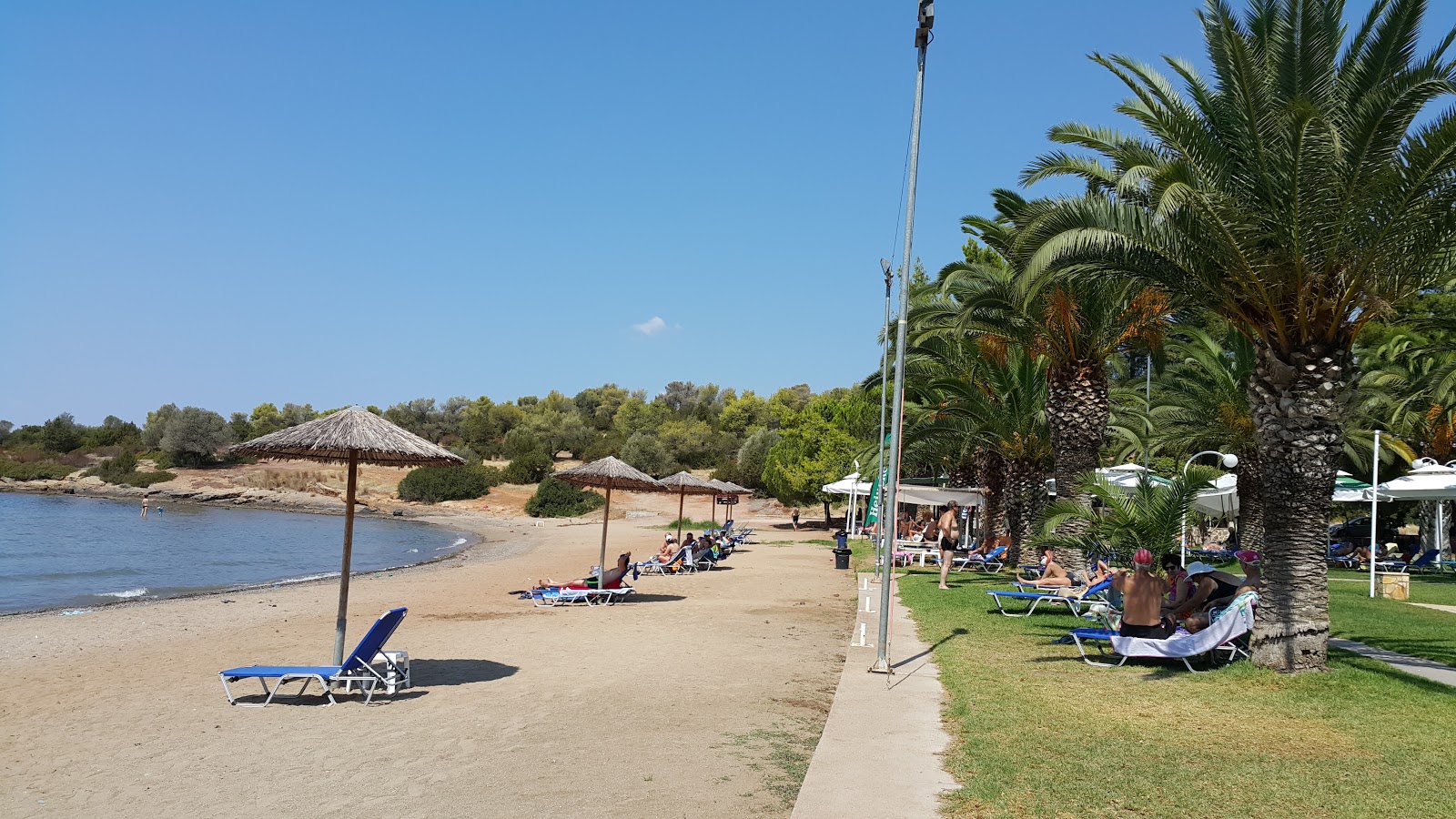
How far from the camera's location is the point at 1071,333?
17.0 meters

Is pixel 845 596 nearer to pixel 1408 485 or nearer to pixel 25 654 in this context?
pixel 1408 485

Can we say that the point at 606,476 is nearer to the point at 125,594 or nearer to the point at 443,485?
the point at 125,594

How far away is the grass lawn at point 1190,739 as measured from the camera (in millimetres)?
5504

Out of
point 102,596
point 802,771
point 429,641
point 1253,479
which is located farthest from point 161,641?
point 1253,479

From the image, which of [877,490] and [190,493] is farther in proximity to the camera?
[190,493]

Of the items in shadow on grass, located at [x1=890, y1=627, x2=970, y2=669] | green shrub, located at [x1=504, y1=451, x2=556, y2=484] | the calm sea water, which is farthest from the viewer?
green shrub, located at [x1=504, y1=451, x2=556, y2=484]

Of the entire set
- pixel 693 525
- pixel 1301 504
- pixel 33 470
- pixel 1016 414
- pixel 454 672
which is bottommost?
pixel 454 672

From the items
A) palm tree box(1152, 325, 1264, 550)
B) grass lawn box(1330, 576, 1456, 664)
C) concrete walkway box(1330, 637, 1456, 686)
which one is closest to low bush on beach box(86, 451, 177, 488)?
palm tree box(1152, 325, 1264, 550)

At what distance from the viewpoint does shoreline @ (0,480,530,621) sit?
62.6ft

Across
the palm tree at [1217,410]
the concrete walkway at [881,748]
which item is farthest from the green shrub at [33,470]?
the concrete walkway at [881,748]

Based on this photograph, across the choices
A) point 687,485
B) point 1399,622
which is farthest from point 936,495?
point 1399,622

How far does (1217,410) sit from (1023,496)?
4.66 meters

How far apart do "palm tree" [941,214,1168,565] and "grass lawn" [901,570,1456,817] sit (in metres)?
6.92

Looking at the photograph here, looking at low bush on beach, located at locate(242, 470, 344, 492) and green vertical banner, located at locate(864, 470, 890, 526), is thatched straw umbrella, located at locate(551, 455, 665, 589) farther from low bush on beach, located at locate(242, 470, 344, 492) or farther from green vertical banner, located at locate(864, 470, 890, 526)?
low bush on beach, located at locate(242, 470, 344, 492)
